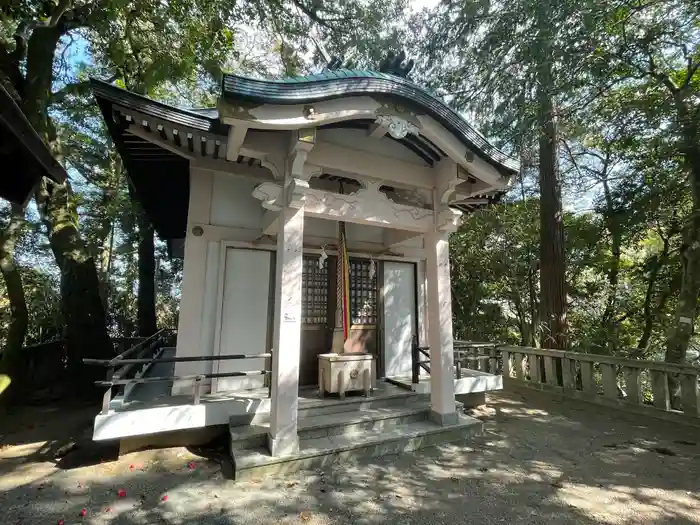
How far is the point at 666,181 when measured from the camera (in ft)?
23.4

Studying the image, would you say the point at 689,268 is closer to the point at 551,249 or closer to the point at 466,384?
the point at 551,249

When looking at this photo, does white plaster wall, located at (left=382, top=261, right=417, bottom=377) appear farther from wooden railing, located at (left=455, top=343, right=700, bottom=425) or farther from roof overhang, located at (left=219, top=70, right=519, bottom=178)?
roof overhang, located at (left=219, top=70, right=519, bottom=178)

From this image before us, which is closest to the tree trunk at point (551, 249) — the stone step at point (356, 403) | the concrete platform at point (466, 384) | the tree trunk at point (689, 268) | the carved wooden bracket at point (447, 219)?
the tree trunk at point (689, 268)

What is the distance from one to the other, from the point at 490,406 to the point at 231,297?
4.89m

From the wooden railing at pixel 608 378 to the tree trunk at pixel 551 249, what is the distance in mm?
694

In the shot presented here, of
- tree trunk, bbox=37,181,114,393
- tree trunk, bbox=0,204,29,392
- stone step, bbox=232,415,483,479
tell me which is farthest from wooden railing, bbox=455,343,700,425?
tree trunk, bbox=0,204,29,392

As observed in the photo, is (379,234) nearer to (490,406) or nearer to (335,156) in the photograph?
(335,156)

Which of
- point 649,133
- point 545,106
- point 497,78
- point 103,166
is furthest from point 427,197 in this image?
point 103,166

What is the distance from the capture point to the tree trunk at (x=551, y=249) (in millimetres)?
7551

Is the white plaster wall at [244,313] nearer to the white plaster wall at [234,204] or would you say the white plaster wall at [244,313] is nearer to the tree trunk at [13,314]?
the white plaster wall at [234,204]

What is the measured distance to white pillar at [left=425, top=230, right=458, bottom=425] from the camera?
4629mm

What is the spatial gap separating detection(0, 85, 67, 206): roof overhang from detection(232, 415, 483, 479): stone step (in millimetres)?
2978

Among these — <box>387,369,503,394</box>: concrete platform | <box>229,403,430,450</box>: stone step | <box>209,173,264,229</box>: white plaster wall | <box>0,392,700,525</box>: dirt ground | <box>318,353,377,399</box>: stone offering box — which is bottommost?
<box>0,392,700,525</box>: dirt ground

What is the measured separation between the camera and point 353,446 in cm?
391
